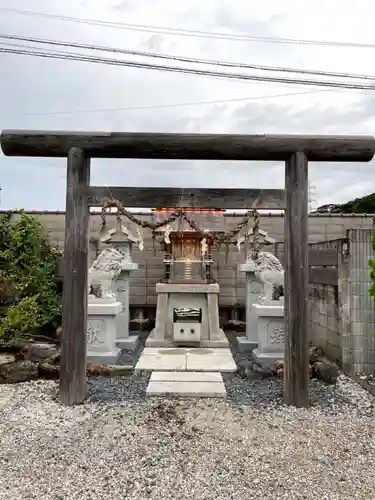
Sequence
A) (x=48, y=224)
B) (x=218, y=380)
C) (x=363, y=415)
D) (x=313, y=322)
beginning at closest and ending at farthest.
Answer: (x=363, y=415)
(x=218, y=380)
(x=313, y=322)
(x=48, y=224)

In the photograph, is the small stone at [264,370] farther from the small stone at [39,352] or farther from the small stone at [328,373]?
the small stone at [39,352]

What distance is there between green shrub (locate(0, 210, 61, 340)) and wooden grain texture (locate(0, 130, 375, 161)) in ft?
9.93

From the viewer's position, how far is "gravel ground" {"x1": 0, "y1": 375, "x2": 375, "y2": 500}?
96.9 inches

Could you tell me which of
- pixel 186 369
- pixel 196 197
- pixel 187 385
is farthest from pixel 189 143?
pixel 186 369

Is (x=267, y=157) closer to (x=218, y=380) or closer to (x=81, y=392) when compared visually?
(x=218, y=380)

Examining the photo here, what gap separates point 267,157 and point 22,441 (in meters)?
3.25

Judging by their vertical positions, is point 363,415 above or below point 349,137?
below

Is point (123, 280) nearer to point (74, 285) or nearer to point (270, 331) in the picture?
point (270, 331)

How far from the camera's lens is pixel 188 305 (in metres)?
7.47

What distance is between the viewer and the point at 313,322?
6.77 metres

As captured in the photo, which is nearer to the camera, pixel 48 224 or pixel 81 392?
pixel 81 392

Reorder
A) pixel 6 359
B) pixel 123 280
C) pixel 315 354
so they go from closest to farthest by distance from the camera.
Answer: pixel 6 359 < pixel 315 354 < pixel 123 280

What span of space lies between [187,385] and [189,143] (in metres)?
2.55

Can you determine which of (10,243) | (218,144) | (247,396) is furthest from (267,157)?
(10,243)
